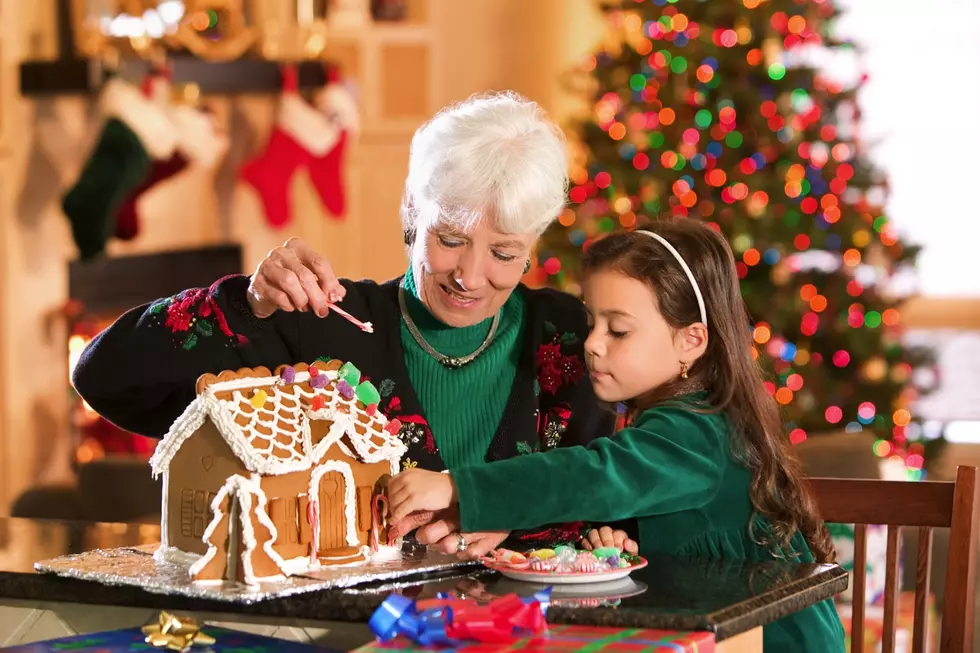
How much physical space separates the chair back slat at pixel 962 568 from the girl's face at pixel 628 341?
1.40 feet

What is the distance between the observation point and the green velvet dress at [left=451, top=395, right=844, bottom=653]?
5.31ft

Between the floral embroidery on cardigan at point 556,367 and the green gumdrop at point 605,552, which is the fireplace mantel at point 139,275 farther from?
the green gumdrop at point 605,552

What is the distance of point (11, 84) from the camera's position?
438 centimetres

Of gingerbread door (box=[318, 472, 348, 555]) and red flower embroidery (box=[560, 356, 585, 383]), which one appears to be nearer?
gingerbread door (box=[318, 472, 348, 555])

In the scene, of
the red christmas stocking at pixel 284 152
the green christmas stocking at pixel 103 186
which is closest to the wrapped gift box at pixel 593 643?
the green christmas stocking at pixel 103 186

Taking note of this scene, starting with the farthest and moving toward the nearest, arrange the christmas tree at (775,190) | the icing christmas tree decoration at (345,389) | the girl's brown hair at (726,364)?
1. the christmas tree at (775,190)
2. the girl's brown hair at (726,364)
3. the icing christmas tree decoration at (345,389)

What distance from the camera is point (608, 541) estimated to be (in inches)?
67.7

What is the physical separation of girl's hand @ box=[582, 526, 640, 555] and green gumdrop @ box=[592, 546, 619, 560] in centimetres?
13

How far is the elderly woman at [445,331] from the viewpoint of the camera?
6.23 ft

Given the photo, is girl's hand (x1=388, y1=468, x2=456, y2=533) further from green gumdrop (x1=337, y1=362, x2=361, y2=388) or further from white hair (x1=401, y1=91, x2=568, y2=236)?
white hair (x1=401, y1=91, x2=568, y2=236)

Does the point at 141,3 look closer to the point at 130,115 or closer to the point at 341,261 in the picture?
the point at 130,115

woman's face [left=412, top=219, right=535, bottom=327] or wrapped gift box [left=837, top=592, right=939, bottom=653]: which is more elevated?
woman's face [left=412, top=219, right=535, bottom=327]

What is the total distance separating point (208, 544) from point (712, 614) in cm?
54

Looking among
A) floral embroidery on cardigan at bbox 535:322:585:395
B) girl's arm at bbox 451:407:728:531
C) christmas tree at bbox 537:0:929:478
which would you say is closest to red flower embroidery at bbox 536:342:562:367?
floral embroidery on cardigan at bbox 535:322:585:395
